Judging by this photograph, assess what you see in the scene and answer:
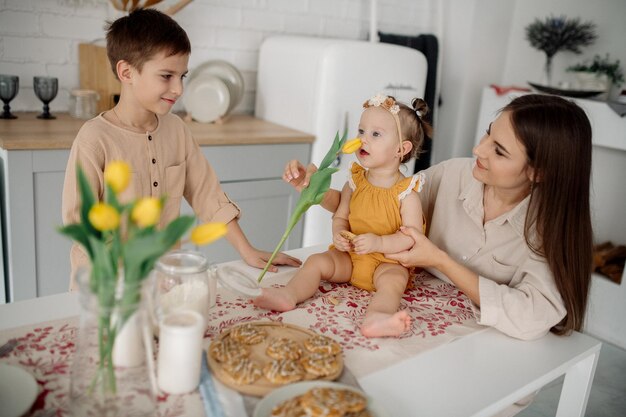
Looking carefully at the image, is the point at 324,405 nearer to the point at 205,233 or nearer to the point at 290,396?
the point at 290,396

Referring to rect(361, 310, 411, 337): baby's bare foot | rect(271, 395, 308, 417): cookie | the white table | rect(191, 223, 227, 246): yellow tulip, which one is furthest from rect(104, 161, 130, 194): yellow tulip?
rect(361, 310, 411, 337): baby's bare foot

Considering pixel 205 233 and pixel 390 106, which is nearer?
pixel 205 233

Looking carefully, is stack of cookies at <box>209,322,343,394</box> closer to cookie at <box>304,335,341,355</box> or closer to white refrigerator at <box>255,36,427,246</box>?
cookie at <box>304,335,341,355</box>

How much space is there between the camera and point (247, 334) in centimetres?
101

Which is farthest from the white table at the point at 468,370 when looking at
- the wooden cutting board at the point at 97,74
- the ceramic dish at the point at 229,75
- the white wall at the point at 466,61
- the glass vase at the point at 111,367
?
the white wall at the point at 466,61

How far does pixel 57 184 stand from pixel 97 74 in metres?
0.69

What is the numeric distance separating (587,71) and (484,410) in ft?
9.91

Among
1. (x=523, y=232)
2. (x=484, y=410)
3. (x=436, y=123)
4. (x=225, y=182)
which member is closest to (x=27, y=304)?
(x=484, y=410)

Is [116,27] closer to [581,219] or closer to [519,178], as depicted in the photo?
[519,178]

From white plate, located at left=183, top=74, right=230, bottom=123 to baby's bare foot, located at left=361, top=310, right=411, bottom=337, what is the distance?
1.92 metres

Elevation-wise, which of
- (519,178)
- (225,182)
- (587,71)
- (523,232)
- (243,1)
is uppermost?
(243,1)

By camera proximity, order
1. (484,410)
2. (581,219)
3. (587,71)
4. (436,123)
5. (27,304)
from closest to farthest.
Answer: (484,410), (27,304), (581,219), (587,71), (436,123)

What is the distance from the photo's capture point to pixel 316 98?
2.75 meters

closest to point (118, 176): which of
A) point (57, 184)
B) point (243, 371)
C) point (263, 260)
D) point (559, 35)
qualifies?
point (243, 371)
